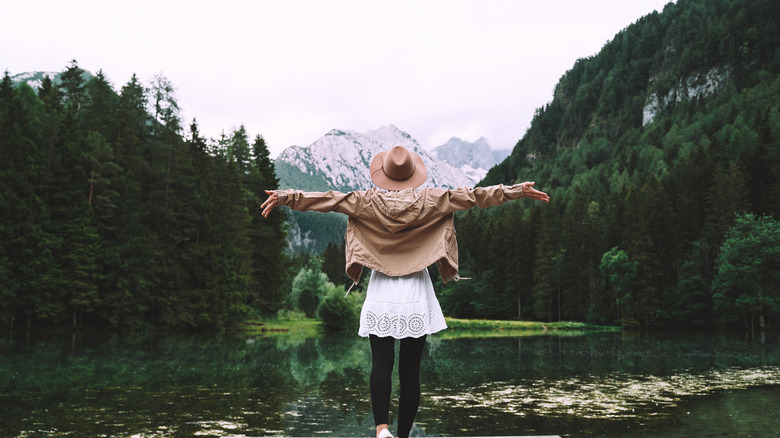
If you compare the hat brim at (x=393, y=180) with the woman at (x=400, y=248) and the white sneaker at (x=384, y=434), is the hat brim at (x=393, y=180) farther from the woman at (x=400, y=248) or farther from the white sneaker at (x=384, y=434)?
the white sneaker at (x=384, y=434)

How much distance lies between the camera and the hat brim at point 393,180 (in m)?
4.90

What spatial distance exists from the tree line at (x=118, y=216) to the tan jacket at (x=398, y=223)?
1522 inches

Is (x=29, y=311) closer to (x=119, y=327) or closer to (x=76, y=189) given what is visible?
(x=119, y=327)

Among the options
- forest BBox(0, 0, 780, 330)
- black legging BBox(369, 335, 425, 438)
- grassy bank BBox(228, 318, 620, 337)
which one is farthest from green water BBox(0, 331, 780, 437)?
grassy bank BBox(228, 318, 620, 337)

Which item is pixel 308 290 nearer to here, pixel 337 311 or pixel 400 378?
pixel 337 311

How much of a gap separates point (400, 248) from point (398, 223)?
21 cm

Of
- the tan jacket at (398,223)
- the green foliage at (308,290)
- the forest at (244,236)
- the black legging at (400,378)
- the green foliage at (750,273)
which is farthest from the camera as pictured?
the green foliage at (308,290)

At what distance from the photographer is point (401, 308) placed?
458 cm

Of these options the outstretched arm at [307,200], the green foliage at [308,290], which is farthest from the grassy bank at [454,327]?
the outstretched arm at [307,200]

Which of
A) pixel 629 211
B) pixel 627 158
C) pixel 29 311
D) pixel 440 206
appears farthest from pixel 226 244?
pixel 627 158

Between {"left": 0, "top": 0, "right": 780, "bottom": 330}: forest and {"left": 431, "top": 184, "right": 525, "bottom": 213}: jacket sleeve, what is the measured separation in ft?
128

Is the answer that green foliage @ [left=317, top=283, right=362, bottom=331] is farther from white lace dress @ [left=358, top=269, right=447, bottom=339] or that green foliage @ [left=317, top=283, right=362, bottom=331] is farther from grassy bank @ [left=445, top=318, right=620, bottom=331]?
white lace dress @ [left=358, top=269, right=447, bottom=339]

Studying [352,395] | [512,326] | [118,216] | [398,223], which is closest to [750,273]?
[512,326]

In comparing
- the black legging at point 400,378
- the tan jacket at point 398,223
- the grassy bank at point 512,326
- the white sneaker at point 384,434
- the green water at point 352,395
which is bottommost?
the grassy bank at point 512,326
